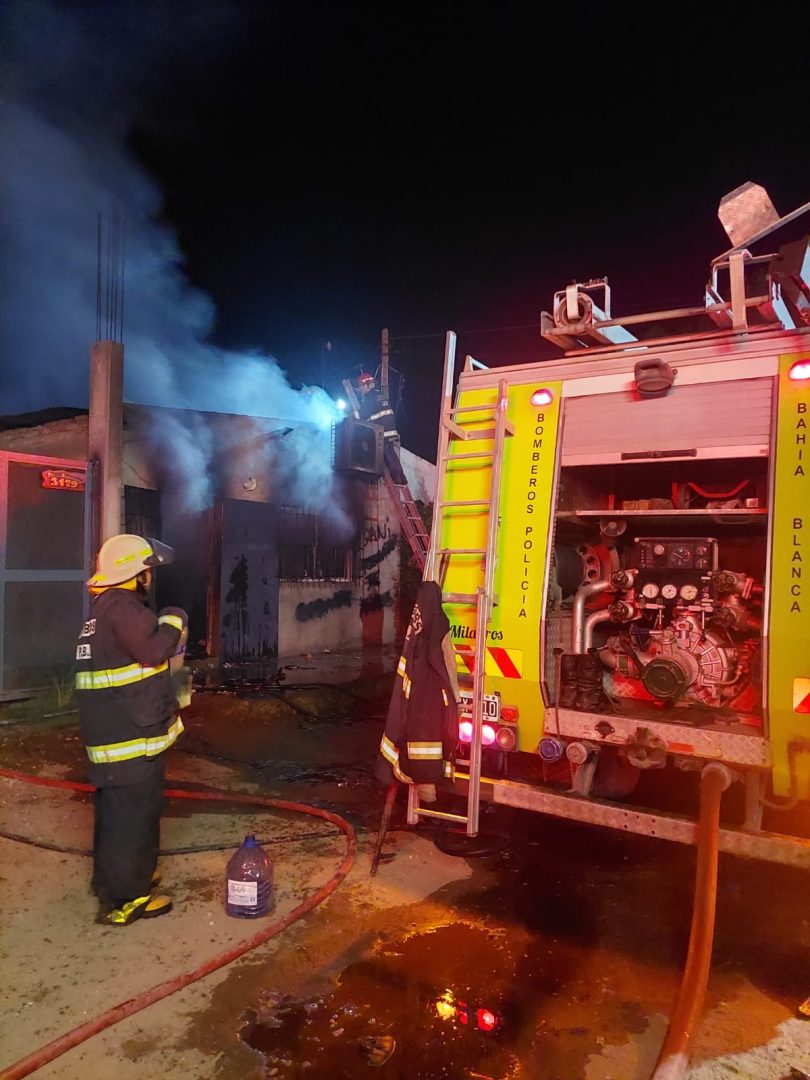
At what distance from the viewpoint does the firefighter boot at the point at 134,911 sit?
3.74 meters

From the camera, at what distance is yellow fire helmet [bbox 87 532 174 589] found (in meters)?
3.92

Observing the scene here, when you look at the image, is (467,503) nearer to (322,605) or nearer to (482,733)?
(482,733)

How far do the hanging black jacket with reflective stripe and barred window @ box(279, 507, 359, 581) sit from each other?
8.82m

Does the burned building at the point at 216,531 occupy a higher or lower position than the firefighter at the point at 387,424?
lower

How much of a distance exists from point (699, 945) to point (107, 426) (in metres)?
7.29

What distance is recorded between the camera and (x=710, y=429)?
12.7ft

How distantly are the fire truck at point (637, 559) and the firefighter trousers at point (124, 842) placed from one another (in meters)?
1.42

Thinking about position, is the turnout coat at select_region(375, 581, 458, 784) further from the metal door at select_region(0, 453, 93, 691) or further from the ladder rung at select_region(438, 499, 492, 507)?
the metal door at select_region(0, 453, 93, 691)

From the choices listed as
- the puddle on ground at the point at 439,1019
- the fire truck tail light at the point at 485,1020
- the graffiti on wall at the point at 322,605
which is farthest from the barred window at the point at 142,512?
the fire truck tail light at the point at 485,1020

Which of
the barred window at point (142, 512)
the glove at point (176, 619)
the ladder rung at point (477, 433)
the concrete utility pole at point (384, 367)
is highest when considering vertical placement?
the concrete utility pole at point (384, 367)

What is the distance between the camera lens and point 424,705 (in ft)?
13.0

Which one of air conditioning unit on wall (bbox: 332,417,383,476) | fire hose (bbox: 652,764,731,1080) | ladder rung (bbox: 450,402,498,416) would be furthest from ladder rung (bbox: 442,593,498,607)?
air conditioning unit on wall (bbox: 332,417,383,476)

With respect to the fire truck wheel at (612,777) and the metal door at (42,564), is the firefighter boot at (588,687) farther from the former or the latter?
the metal door at (42,564)

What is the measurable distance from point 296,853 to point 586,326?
3655 millimetres
